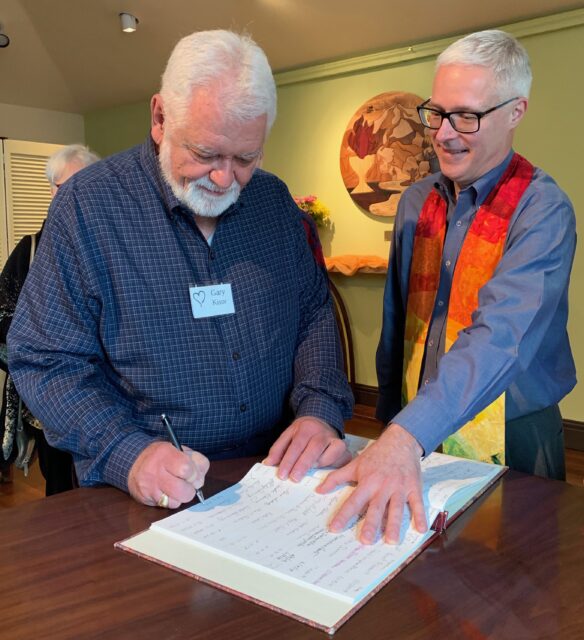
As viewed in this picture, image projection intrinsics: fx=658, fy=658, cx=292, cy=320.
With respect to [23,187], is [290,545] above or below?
below

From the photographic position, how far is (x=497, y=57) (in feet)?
5.06

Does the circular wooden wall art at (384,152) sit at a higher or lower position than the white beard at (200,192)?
higher

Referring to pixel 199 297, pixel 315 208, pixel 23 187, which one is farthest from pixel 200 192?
pixel 23 187

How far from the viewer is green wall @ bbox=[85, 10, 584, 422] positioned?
4176 millimetres

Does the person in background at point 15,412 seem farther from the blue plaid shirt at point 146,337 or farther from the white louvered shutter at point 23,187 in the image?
the white louvered shutter at point 23,187

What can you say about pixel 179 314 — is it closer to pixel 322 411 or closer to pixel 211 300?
pixel 211 300

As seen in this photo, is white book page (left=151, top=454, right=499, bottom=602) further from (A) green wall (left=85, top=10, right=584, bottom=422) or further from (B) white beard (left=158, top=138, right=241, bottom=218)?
(A) green wall (left=85, top=10, right=584, bottom=422)

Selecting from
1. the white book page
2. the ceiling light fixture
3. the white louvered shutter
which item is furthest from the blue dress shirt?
the white louvered shutter

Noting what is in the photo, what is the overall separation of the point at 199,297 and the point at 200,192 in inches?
8.5

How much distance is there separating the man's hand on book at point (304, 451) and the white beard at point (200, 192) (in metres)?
0.48

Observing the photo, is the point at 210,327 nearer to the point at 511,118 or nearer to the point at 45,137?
the point at 511,118

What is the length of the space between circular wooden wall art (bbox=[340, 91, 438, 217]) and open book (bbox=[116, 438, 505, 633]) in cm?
401

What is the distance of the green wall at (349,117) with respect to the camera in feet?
13.7

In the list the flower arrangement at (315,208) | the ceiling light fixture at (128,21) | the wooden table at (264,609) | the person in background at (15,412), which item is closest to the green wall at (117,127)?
the ceiling light fixture at (128,21)
